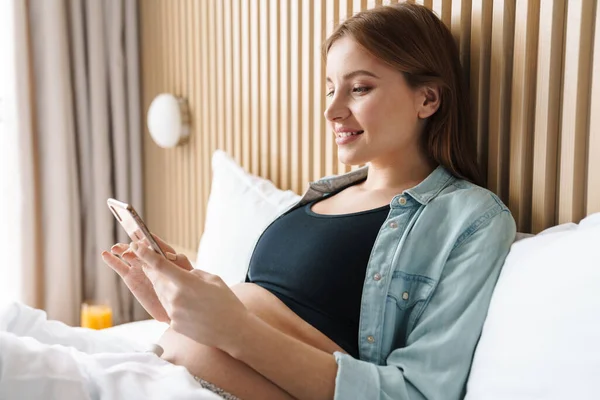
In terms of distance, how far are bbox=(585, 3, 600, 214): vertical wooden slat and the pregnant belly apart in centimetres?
48

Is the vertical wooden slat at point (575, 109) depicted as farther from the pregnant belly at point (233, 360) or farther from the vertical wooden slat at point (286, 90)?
the vertical wooden slat at point (286, 90)

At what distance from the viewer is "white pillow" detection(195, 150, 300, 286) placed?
1.68 m

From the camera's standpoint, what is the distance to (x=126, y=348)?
1292 millimetres

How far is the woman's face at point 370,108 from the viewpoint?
122cm

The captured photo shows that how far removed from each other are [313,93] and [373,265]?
718 millimetres

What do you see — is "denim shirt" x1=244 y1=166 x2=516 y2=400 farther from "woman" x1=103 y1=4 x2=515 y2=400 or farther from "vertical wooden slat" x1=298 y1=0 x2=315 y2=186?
"vertical wooden slat" x1=298 y1=0 x2=315 y2=186

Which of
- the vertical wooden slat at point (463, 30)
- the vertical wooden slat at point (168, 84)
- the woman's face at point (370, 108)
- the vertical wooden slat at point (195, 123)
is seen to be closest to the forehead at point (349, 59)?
the woman's face at point (370, 108)

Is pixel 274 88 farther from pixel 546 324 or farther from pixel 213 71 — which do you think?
pixel 546 324

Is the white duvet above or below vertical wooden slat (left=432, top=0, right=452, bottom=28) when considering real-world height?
below

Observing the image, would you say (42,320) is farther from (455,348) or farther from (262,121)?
(262,121)

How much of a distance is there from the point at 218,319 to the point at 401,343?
1.09 feet

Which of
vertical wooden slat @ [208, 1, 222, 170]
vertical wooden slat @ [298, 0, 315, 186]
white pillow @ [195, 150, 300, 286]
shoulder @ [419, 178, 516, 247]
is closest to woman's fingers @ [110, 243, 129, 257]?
white pillow @ [195, 150, 300, 286]

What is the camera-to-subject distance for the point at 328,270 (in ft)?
3.85

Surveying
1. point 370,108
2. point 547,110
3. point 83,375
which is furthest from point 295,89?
point 83,375
